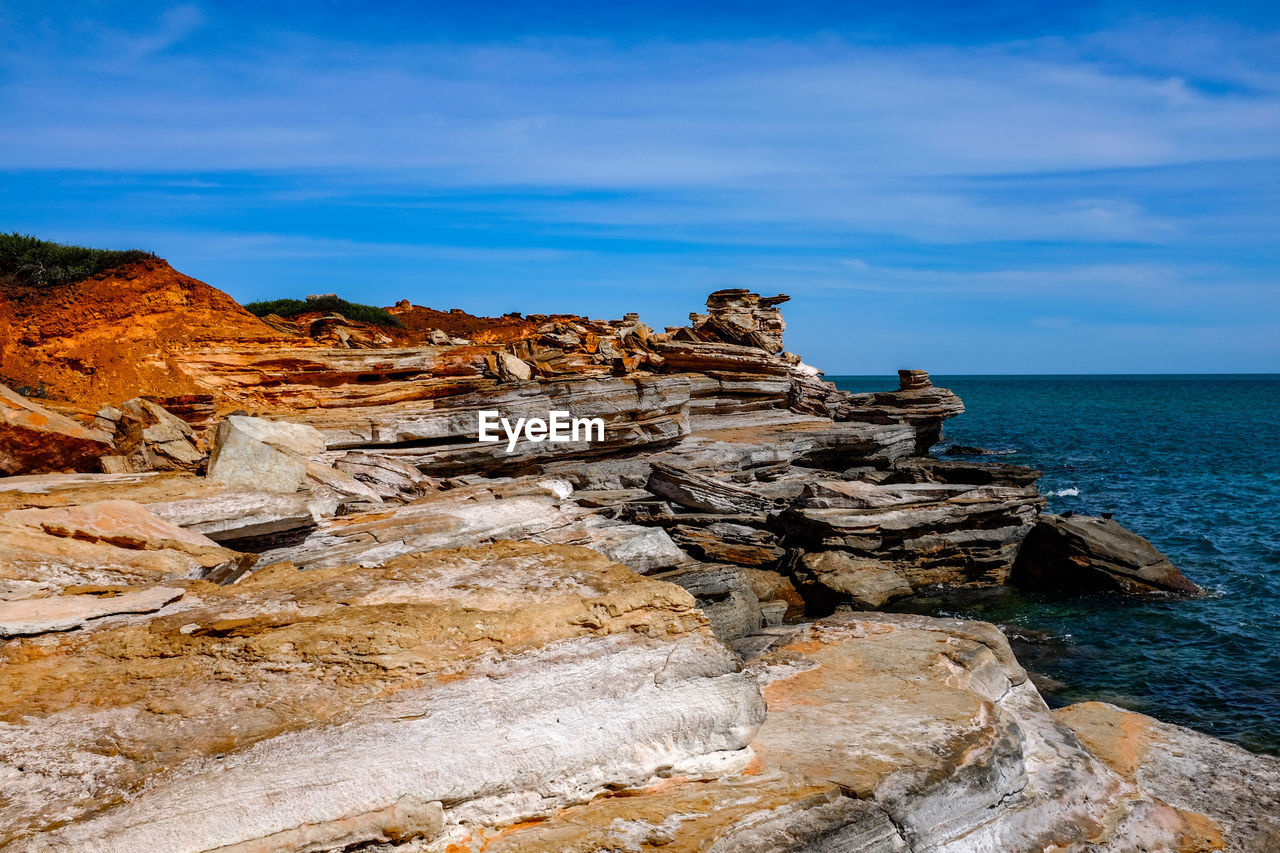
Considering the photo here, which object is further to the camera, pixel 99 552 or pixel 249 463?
pixel 249 463

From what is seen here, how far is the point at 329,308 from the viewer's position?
5566 centimetres

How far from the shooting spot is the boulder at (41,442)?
39.9 feet

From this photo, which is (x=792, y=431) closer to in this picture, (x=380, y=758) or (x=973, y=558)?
(x=973, y=558)

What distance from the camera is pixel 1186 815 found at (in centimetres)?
783

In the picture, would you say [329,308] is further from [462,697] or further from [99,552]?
[462,697]

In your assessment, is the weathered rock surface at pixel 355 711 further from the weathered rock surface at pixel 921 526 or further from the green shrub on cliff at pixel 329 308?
the green shrub on cliff at pixel 329 308

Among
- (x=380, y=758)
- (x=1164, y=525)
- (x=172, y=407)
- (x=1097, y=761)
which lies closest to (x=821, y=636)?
(x=1097, y=761)

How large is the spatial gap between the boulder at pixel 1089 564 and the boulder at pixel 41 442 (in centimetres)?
2163

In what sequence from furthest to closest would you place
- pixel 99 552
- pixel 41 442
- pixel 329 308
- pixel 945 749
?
1. pixel 329 308
2. pixel 41 442
3. pixel 99 552
4. pixel 945 749

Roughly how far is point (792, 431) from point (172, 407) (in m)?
20.8

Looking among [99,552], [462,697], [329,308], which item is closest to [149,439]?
[99,552]

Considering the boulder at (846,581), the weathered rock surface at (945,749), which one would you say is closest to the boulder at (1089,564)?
the boulder at (846,581)

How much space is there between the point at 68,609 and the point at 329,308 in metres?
52.9

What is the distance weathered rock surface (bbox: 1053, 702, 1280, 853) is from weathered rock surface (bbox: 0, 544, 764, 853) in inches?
201
